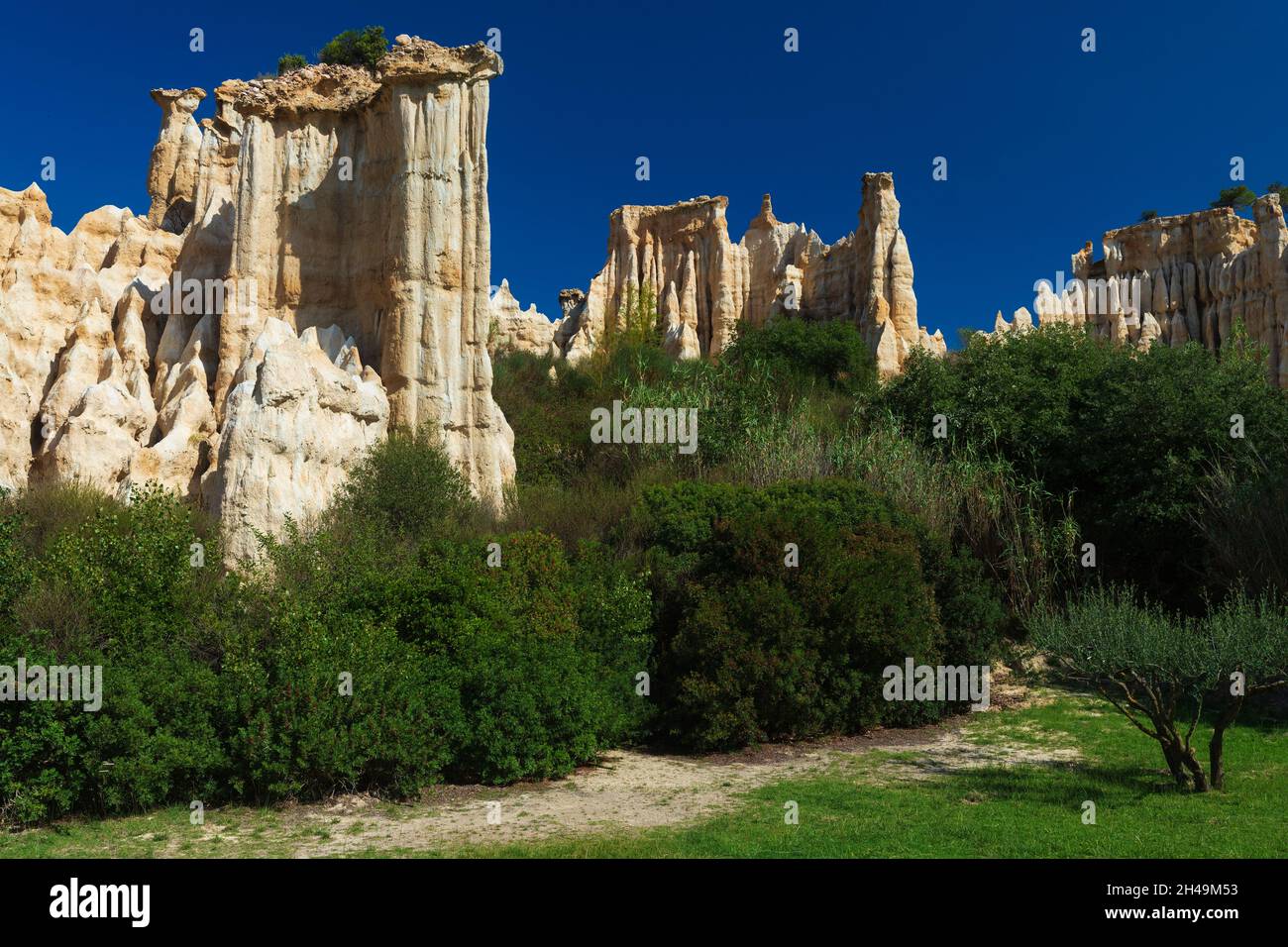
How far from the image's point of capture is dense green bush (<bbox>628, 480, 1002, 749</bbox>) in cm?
1359

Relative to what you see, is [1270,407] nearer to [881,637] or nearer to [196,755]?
[881,637]

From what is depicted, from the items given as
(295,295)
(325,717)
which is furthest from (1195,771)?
(295,295)

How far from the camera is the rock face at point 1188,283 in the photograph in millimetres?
50469

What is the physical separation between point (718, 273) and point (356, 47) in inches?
1101

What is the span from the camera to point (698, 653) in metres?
13.8

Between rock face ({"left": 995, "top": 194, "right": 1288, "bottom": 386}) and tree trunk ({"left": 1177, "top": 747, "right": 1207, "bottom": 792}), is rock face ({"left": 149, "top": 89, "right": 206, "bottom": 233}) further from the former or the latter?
rock face ({"left": 995, "top": 194, "right": 1288, "bottom": 386})

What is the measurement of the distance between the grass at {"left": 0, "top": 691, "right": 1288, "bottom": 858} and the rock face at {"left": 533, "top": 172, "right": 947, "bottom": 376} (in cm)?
3768

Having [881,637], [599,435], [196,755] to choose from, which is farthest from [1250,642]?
[599,435]

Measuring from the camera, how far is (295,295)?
2439 cm

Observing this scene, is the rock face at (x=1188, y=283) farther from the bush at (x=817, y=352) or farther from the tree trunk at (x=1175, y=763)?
the tree trunk at (x=1175, y=763)

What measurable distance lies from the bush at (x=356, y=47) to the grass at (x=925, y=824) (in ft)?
88.6

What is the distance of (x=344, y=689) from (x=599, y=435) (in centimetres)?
1592
